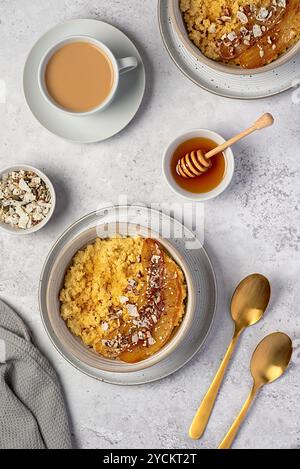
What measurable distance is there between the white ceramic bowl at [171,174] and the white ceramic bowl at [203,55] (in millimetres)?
198

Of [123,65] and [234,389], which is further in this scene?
[234,389]

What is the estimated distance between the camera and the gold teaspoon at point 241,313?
188 centimetres

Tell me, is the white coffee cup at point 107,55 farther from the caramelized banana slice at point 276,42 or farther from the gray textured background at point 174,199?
the caramelized banana slice at point 276,42

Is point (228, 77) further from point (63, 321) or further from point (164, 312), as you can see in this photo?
point (63, 321)

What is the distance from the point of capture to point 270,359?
188 cm

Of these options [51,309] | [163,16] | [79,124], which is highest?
[163,16]

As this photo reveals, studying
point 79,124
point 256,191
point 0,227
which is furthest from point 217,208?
point 0,227

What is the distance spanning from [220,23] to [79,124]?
0.53m

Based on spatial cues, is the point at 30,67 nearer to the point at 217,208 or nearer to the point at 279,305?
the point at 217,208

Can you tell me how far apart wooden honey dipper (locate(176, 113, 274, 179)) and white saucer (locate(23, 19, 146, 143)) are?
225mm

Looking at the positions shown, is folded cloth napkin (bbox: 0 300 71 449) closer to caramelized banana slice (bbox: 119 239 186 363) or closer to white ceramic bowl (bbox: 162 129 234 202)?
caramelized banana slice (bbox: 119 239 186 363)

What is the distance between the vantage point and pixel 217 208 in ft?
6.35

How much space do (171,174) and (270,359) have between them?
661 mm

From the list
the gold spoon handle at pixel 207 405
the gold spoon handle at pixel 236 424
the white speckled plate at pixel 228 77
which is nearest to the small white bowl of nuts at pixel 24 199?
the white speckled plate at pixel 228 77
